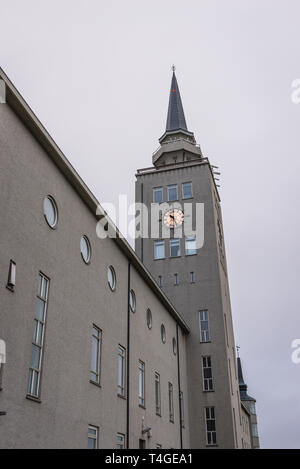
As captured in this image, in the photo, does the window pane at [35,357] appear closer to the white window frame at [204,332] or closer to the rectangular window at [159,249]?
the white window frame at [204,332]

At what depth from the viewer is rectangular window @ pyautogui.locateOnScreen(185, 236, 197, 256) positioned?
34.8m

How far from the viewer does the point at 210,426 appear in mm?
29594

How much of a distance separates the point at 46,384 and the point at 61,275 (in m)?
3.30

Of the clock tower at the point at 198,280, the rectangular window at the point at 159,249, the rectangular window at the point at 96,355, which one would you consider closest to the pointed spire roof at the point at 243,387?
the clock tower at the point at 198,280

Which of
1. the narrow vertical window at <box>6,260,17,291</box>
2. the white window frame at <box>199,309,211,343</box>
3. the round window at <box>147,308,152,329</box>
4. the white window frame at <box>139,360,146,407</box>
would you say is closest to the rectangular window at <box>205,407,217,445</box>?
the white window frame at <box>199,309,211,343</box>

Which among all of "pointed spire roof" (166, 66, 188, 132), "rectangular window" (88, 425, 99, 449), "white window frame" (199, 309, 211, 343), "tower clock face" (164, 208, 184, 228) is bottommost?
"rectangular window" (88, 425, 99, 449)

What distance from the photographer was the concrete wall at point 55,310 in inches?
452

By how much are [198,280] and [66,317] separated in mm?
20286

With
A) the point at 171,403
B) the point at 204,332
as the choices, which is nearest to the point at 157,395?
the point at 171,403

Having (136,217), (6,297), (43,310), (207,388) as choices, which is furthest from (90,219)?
(136,217)

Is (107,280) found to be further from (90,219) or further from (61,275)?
(61,275)

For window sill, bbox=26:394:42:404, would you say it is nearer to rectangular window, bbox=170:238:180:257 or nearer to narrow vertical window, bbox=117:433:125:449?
narrow vertical window, bbox=117:433:125:449

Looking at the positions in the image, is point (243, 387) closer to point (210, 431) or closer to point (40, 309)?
point (210, 431)
